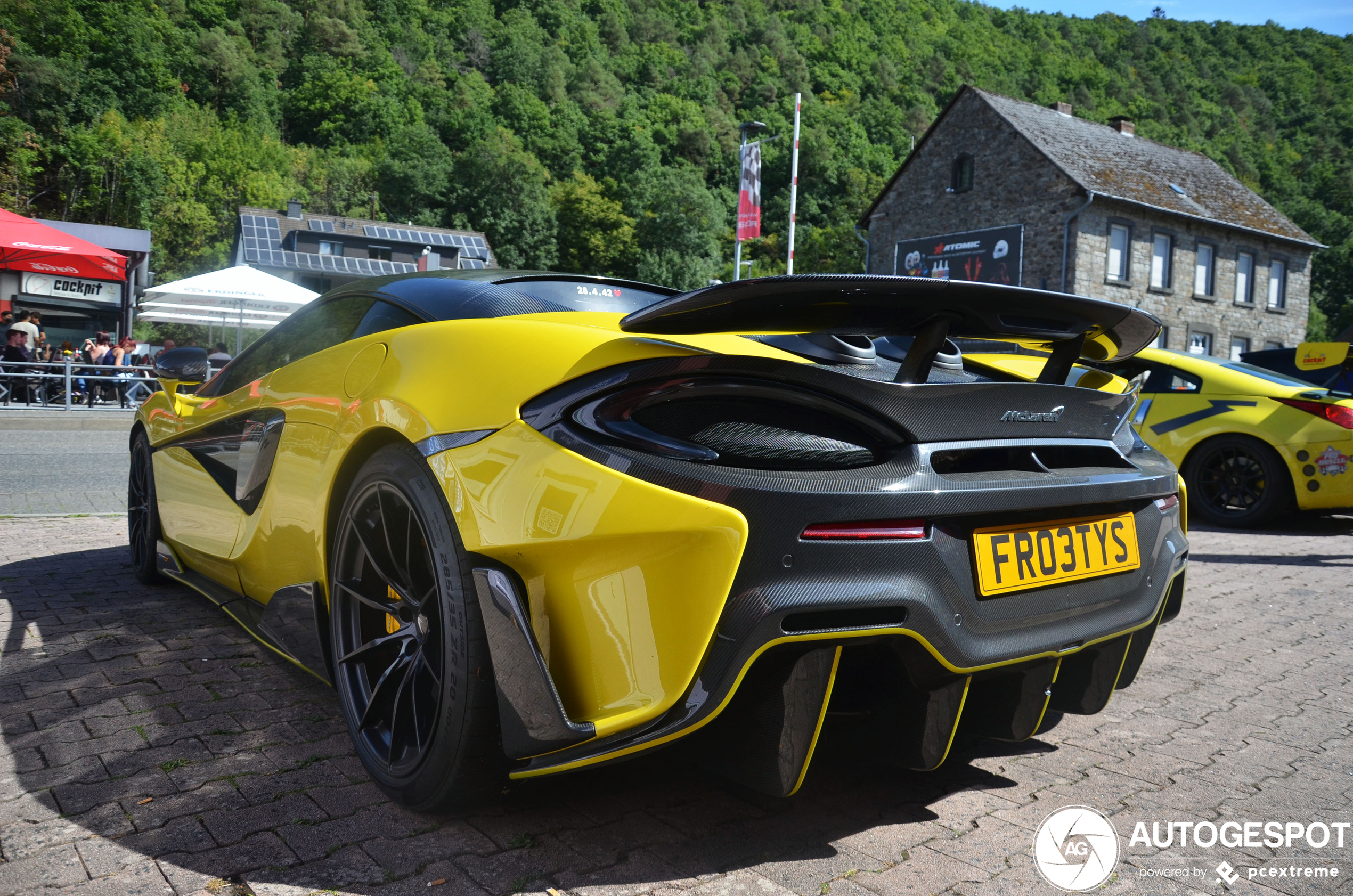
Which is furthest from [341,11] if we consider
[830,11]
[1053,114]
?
[1053,114]

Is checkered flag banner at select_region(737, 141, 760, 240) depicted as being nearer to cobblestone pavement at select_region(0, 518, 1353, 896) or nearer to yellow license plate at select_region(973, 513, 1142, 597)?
cobblestone pavement at select_region(0, 518, 1353, 896)

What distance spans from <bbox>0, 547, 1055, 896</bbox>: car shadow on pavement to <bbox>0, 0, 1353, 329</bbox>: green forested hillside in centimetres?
5651

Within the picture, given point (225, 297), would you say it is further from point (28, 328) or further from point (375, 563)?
point (375, 563)

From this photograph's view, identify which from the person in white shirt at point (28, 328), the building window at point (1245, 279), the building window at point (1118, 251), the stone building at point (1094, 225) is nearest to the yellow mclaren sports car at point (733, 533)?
the person in white shirt at point (28, 328)

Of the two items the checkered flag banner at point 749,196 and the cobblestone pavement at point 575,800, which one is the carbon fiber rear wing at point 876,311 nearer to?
the cobblestone pavement at point 575,800

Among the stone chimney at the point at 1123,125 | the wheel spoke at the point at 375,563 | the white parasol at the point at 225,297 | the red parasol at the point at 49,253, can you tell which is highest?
the stone chimney at the point at 1123,125

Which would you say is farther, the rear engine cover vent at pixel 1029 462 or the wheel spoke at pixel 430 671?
the wheel spoke at pixel 430 671

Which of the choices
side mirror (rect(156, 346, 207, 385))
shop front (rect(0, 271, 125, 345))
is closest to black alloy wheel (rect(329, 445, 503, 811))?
side mirror (rect(156, 346, 207, 385))

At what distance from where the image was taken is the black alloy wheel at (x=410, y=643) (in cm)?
186

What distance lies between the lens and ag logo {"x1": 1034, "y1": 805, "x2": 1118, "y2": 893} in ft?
6.16

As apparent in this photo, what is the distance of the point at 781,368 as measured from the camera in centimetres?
173

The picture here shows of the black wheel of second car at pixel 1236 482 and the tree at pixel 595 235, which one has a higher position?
the tree at pixel 595 235

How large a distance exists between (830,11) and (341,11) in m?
43.3

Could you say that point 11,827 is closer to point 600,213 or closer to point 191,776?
point 191,776
